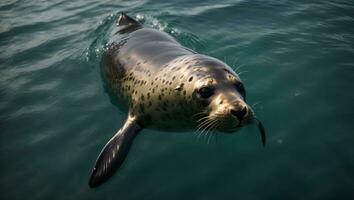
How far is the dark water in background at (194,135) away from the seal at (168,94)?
0.47m

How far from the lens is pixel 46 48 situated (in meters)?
8.79

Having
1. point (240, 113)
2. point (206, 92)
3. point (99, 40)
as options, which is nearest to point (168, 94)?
point (206, 92)

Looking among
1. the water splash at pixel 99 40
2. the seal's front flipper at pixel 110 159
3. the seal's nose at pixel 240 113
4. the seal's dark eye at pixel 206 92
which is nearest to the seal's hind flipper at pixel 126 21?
the water splash at pixel 99 40

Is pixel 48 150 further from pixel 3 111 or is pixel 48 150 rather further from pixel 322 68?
pixel 322 68

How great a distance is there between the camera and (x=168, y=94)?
4.51 m

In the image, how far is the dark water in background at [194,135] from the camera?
4.50 metres

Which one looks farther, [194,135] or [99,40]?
[99,40]

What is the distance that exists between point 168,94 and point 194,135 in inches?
40.1

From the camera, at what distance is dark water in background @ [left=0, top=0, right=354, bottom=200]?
14.8 feet

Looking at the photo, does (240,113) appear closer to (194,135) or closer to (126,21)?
(194,135)

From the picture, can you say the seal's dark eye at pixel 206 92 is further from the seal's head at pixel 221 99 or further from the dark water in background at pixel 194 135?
the dark water in background at pixel 194 135

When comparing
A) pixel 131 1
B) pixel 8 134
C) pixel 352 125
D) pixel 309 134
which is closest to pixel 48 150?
pixel 8 134

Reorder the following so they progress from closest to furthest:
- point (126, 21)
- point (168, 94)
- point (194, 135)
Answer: point (168, 94)
point (194, 135)
point (126, 21)

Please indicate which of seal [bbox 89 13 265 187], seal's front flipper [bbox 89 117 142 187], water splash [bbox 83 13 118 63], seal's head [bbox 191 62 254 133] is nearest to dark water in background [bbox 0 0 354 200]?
water splash [bbox 83 13 118 63]
